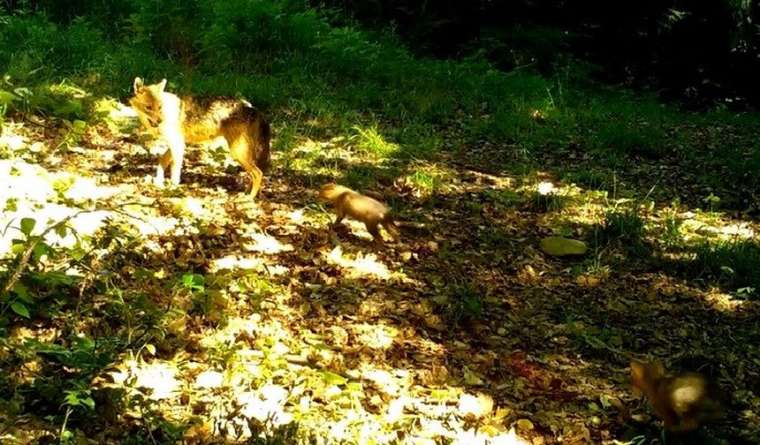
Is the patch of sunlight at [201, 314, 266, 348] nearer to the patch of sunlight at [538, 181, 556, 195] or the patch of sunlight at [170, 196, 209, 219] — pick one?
the patch of sunlight at [170, 196, 209, 219]

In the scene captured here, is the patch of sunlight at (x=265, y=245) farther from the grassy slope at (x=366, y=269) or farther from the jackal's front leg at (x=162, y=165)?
the jackal's front leg at (x=162, y=165)

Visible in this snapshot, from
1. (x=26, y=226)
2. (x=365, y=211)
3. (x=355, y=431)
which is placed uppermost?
(x=26, y=226)

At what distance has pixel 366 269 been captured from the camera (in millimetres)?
5453

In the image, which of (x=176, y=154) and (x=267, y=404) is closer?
(x=267, y=404)

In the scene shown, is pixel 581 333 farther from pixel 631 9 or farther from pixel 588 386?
pixel 631 9

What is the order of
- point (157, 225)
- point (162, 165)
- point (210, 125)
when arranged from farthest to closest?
point (162, 165) < point (210, 125) < point (157, 225)

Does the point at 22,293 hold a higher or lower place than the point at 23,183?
higher

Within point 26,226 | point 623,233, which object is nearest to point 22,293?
point 26,226

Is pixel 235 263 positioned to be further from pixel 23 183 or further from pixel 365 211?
pixel 23 183

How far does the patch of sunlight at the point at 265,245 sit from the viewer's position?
540cm

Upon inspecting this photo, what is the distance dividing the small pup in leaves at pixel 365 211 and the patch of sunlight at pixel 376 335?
1.18 metres

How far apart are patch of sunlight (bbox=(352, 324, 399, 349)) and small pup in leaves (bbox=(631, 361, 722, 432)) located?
1670 mm

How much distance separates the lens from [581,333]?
489 cm

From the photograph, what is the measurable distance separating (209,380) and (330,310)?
1.20 m
